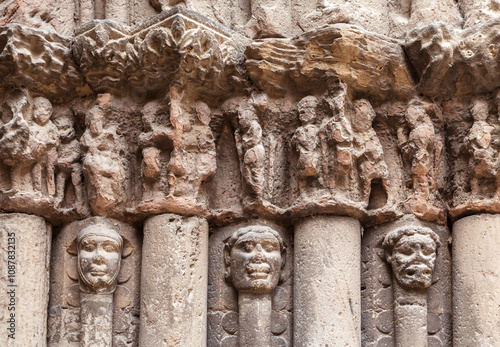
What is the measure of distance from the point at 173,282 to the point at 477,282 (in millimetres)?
1651

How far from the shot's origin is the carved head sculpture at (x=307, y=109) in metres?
5.61

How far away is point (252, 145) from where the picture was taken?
18.2 ft

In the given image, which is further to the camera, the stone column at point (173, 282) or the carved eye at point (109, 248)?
the carved eye at point (109, 248)

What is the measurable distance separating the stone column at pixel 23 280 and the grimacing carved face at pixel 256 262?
41.4 inches

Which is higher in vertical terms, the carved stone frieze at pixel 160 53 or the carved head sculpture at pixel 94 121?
the carved stone frieze at pixel 160 53

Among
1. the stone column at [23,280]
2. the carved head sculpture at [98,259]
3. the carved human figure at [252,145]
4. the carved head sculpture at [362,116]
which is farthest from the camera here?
the carved head sculpture at [362,116]

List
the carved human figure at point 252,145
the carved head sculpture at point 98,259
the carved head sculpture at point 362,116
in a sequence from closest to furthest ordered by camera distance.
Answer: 1. the carved head sculpture at point 98,259
2. the carved human figure at point 252,145
3. the carved head sculpture at point 362,116

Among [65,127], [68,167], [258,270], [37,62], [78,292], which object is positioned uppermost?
[37,62]

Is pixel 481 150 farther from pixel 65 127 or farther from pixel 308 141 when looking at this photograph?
pixel 65 127

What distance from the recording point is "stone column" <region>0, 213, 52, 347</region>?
17.4 feet

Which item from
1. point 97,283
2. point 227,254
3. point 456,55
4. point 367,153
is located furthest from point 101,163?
point 456,55

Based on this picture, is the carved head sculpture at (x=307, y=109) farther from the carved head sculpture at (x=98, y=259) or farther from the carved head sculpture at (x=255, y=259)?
the carved head sculpture at (x=98, y=259)

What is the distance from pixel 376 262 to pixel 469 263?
52 centimetres

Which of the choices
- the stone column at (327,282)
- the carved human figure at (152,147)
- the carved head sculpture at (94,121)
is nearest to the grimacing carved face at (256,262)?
the stone column at (327,282)
